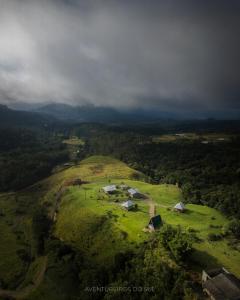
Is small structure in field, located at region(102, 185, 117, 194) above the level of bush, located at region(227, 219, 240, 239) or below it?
below

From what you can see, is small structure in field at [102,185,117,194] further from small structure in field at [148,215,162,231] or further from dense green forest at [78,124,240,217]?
small structure in field at [148,215,162,231]

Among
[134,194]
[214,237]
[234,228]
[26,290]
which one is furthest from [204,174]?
[26,290]

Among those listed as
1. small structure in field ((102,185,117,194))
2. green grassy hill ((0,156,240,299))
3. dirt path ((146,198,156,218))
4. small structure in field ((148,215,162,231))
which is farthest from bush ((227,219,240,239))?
small structure in field ((102,185,117,194))

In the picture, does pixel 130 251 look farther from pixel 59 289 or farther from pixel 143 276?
pixel 59 289

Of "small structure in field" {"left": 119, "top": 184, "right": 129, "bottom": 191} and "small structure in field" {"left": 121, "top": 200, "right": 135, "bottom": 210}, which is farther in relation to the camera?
"small structure in field" {"left": 119, "top": 184, "right": 129, "bottom": 191}

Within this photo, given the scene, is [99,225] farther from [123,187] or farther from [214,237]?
[123,187]

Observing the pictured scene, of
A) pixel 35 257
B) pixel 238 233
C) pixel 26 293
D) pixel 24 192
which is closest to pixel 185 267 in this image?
pixel 238 233

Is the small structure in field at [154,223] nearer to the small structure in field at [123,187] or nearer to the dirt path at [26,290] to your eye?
the dirt path at [26,290]
